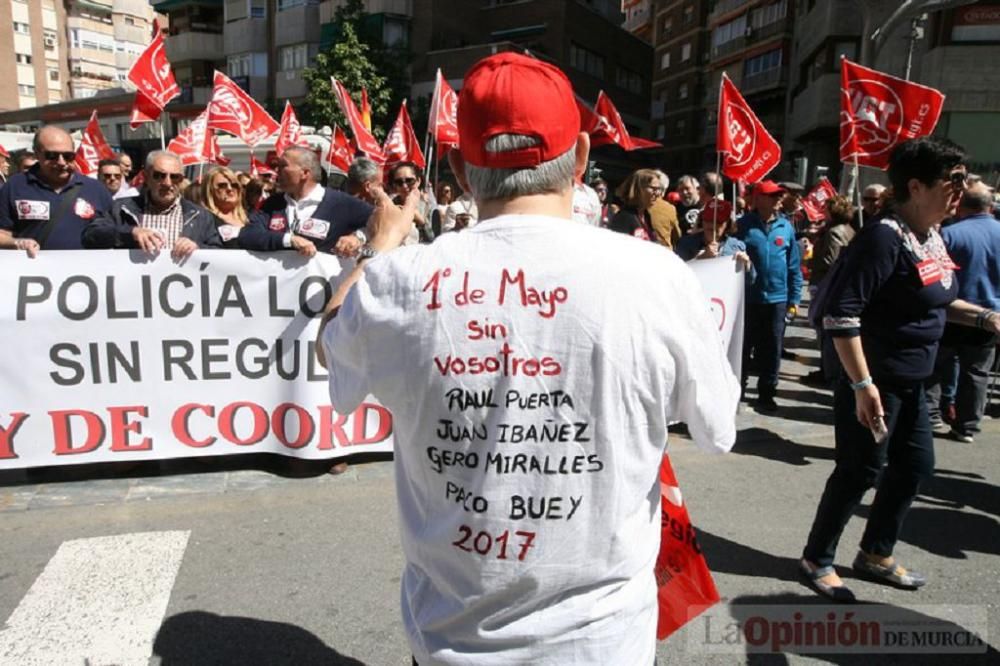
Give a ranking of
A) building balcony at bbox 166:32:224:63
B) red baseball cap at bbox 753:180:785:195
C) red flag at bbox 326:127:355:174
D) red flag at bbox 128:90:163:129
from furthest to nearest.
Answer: building balcony at bbox 166:32:224:63, red flag at bbox 326:127:355:174, red flag at bbox 128:90:163:129, red baseball cap at bbox 753:180:785:195

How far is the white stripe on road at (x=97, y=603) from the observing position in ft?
9.20

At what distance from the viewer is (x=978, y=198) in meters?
5.40

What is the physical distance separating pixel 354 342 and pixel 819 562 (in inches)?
112

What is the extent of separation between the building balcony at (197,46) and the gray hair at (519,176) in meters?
48.7

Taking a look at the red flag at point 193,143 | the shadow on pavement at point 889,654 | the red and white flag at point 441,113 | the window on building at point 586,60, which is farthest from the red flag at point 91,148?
the window on building at point 586,60

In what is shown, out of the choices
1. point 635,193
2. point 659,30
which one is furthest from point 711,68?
point 635,193

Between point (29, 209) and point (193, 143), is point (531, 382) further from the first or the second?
point (193, 143)

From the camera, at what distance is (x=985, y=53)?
75.9 ft

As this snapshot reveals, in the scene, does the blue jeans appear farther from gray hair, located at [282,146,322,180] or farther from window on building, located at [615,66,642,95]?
window on building, located at [615,66,642,95]

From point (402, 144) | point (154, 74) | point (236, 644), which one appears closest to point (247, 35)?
point (402, 144)

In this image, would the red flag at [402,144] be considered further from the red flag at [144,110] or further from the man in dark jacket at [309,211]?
the man in dark jacket at [309,211]

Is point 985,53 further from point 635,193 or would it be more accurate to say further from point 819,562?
point 819,562

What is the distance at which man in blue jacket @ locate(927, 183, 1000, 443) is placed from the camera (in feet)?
17.2

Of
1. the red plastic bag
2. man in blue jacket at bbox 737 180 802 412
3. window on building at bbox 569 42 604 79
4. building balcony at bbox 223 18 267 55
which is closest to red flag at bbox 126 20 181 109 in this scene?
man in blue jacket at bbox 737 180 802 412
